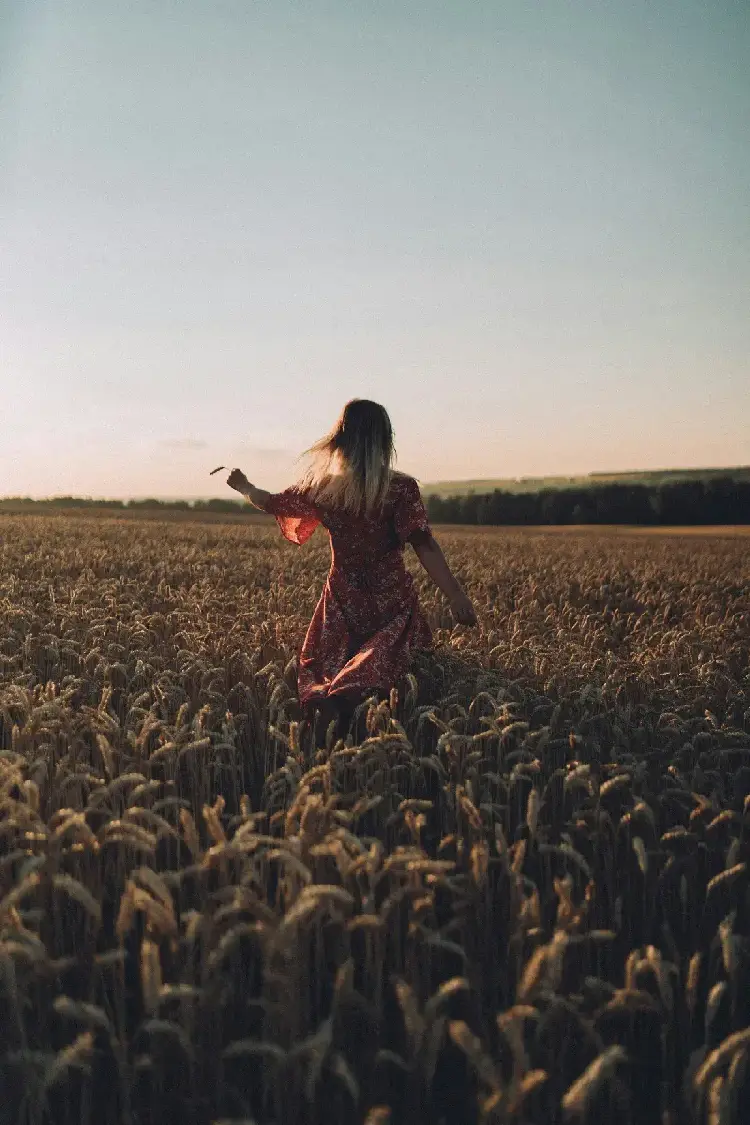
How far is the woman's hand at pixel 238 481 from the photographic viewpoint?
5270 mm

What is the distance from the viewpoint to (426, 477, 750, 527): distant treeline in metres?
49.1

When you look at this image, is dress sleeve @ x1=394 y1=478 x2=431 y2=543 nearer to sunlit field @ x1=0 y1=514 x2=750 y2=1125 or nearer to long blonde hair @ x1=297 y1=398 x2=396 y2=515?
long blonde hair @ x1=297 y1=398 x2=396 y2=515

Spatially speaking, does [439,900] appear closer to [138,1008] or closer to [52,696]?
[138,1008]

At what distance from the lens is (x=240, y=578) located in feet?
35.1

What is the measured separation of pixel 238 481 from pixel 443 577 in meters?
1.38

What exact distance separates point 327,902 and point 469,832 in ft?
3.22

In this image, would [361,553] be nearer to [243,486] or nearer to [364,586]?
[364,586]

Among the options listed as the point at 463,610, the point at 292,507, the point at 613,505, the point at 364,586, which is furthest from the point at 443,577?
the point at 613,505

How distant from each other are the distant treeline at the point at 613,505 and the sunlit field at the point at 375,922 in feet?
154

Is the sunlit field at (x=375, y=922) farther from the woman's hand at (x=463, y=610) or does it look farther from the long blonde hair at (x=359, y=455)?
the long blonde hair at (x=359, y=455)

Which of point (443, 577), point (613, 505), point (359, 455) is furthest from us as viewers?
point (613, 505)

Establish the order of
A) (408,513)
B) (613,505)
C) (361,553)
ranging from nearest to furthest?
(408,513) < (361,553) < (613,505)

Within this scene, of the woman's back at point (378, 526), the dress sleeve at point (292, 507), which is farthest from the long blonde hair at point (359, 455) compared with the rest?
the dress sleeve at point (292, 507)

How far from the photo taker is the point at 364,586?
217 inches
